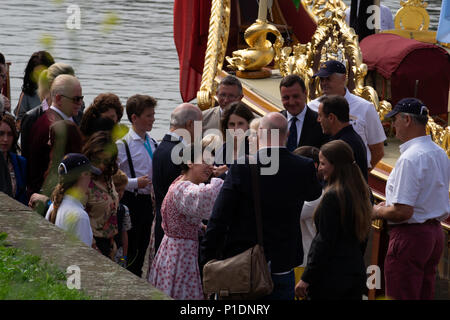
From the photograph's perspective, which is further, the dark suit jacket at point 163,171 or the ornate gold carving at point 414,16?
the ornate gold carving at point 414,16

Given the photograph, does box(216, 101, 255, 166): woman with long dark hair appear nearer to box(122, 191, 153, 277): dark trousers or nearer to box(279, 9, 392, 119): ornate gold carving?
box(122, 191, 153, 277): dark trousers

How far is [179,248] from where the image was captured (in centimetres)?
522

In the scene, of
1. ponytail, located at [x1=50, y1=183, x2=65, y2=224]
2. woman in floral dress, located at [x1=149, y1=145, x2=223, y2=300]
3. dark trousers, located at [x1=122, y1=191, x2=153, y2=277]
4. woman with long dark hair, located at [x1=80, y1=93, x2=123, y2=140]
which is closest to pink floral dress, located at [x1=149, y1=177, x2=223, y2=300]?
woman in floral dress, located at [x1=149, y1=145, x2=223, y2=300]

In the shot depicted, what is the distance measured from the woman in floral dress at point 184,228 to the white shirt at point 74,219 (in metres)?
0.50

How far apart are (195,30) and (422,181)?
4916 millimetres

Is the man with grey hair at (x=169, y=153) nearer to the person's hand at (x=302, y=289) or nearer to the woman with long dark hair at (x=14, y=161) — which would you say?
the woman with long dark hair at (x=14, y=161)

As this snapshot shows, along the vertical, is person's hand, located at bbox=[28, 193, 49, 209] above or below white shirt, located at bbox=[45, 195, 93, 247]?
below

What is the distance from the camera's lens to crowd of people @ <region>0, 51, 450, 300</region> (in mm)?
4629

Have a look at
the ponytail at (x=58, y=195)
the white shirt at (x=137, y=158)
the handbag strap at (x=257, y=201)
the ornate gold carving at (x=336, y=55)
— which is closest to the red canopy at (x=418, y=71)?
the ornate gold carving at (x=336, y=55)

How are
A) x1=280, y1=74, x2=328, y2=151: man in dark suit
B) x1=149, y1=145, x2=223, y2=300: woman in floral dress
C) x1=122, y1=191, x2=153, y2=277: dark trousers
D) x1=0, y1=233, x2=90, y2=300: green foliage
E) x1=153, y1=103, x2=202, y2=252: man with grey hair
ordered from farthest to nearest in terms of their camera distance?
x1=122, y1=191, x2=153, y2=277: dark trousers, x1=280, y1=74, x2=328, y2=151: man in dark suit, x1=153, y1=103, x2=202, y2=252: man with grey hair, x1=149, y1=145, x2=223, y2=300: woman in floral dress, x1=0, y1=233, x2=90, y2=300: green foliage

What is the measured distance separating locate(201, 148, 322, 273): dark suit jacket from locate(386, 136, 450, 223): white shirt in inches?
32.0

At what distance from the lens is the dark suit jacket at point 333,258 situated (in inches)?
182

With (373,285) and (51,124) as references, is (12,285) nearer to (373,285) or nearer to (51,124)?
(51,124)

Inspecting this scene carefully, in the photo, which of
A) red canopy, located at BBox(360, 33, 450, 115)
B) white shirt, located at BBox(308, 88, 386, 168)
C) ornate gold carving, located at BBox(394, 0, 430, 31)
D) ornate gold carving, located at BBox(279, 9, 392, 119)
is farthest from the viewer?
ornate gold carving, located at BBox(394, 0, 430, 31)
